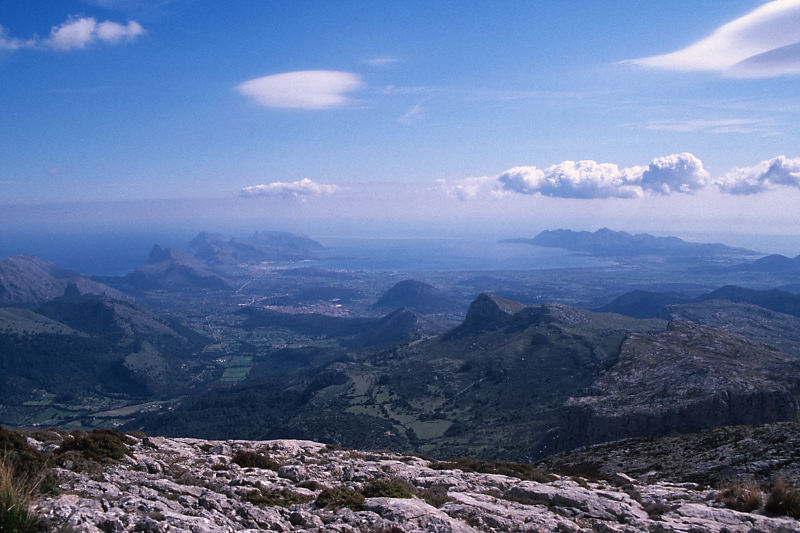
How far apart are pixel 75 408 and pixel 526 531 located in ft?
631

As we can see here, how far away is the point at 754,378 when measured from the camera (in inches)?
1869

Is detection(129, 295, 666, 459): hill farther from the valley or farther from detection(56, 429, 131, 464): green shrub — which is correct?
detection(56, 429, 131, 464): green shrub

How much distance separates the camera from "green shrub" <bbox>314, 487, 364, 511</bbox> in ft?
43.1

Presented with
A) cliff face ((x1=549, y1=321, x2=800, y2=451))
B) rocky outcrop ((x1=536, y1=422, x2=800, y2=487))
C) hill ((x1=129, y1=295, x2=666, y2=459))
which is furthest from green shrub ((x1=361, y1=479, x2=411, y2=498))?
hill ((x1=129, y1=295, x2=666, y2=459))

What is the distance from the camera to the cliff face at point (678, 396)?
4178 cm

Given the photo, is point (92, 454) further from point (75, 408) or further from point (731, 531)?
point (75, 408)

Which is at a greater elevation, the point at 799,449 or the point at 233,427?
the point at 799,449

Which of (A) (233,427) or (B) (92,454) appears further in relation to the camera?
(A) (233,427)

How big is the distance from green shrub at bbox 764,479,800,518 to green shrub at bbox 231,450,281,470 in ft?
55.7

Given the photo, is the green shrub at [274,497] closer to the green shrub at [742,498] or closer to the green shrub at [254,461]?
the green shrub at [254,461]

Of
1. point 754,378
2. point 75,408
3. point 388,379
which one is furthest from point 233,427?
point 754,378

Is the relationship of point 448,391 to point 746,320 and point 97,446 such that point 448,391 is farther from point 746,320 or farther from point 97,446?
point 746,320

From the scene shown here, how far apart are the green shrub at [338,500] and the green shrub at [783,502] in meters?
12.4

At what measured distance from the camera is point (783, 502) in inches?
520
